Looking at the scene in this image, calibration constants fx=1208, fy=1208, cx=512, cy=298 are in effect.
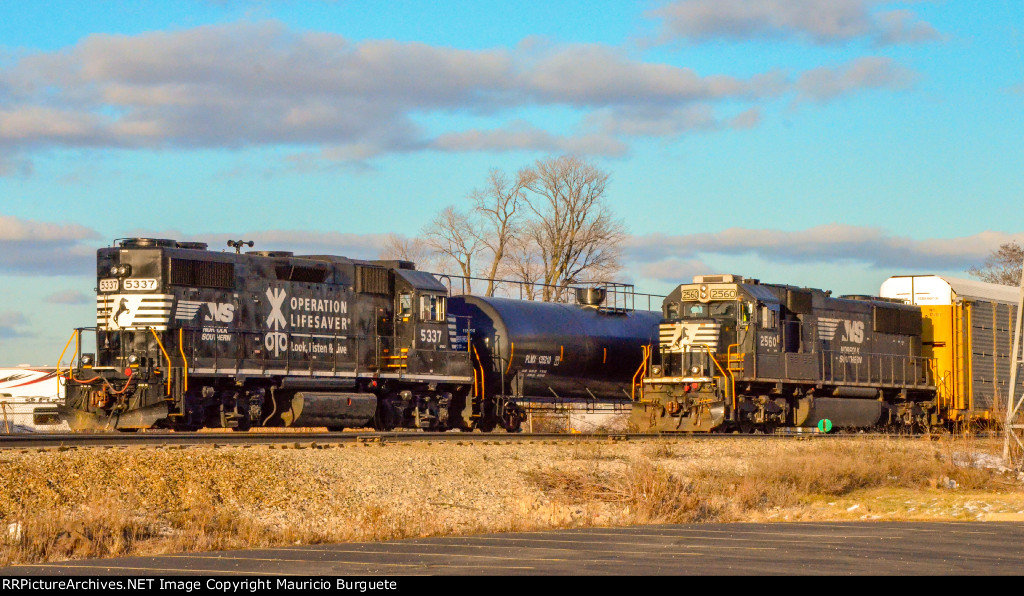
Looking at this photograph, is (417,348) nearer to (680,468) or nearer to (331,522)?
(680,468)

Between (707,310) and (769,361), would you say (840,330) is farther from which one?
(707,310)

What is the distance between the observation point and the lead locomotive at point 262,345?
24188 millimetres

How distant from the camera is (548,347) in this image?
99.0 feet

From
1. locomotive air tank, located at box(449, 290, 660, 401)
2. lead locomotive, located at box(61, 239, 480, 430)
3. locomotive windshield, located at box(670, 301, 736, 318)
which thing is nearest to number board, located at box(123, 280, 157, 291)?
lead locomotive, located at box(61, 239, 480, 430)

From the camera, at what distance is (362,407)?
87.9 ft

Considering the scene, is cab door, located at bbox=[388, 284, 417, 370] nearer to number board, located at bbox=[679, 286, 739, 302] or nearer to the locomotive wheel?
the locomotive wheel

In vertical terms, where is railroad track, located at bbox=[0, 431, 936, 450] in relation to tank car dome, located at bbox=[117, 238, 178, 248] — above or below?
below

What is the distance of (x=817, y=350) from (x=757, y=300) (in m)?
2.75

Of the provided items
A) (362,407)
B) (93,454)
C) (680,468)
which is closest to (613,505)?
(680,468)

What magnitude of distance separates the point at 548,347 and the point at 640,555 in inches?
733

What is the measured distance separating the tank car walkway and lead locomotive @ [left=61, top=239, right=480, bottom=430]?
12517 mm

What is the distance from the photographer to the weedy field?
1364 cm

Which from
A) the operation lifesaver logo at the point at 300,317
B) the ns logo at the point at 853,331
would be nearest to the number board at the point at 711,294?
the ns logo at the point at 853,331

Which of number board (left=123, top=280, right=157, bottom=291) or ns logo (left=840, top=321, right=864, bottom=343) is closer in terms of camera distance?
number board (left=123, top=280, right=157, bottom=291)
